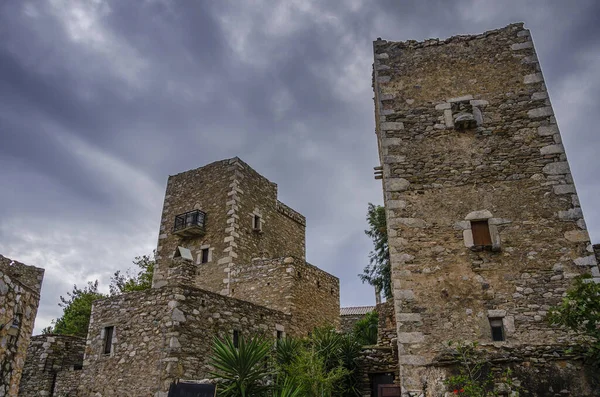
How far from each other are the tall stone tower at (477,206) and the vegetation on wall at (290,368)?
2315 mm

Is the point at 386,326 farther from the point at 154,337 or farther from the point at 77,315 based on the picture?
the point at 77,315

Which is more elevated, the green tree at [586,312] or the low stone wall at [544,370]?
the green tree at [586,312]

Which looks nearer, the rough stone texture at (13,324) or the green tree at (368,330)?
the rough stone texture at (13,324)

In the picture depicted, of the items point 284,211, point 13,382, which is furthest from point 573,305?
point 284,211

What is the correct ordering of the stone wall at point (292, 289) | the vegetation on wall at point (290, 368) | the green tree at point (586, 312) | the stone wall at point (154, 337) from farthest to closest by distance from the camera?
the stone wall at point (292, 289), the stone wall at point (154, 337), the vegetation on wall at point (290, 368), the green tree at point (586, 312)

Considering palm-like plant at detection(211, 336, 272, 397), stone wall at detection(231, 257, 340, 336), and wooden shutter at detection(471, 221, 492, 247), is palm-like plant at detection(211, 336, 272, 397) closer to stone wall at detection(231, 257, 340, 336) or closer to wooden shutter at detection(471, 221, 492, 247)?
wooden shutter at detection(471, 221, 492, 247)

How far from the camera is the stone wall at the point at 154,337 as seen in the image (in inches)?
434

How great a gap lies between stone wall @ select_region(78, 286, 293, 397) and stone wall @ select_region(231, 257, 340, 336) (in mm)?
3007

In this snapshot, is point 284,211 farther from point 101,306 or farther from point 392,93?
point 392,93

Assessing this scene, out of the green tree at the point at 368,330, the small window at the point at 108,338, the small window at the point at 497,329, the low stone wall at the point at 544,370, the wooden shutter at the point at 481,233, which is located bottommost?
the low stone wall at the point at 544,370

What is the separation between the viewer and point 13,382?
567 centimetres

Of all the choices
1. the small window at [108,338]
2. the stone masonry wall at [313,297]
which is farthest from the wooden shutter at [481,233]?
the small window at [108,338]

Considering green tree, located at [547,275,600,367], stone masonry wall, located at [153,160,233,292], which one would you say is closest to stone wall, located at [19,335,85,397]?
stone masonry wall, located at [153,160,233,292]

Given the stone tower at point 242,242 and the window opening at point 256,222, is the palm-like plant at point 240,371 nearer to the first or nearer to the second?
the stone tower at point 242,242
